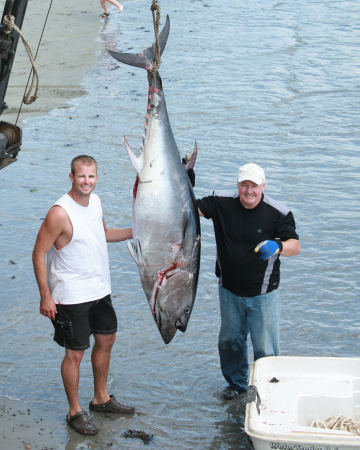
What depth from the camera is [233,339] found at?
3.82 metres

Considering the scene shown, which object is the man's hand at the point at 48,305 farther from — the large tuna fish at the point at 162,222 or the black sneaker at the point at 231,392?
the black sneaker at the point at 231,392

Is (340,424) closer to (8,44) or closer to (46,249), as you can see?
(46,249)

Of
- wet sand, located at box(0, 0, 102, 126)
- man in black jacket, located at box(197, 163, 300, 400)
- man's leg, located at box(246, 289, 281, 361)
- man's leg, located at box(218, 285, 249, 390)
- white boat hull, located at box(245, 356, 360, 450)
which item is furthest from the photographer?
wet sand, located at box(0, 0, 102, 126)

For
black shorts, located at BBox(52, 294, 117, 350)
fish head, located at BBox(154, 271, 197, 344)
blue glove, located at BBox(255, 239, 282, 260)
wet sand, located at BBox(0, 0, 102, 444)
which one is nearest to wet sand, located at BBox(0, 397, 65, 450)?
wet sand, located at BBox(0, 0, 102, 444)

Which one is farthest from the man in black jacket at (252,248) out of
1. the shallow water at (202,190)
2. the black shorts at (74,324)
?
the black shorts at (74,324)

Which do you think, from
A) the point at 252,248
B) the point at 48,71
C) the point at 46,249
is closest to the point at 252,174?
the point at 252,248

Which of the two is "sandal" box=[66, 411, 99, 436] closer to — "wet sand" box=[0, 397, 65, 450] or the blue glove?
"wet sand" box=[0, 397, 65, 450]

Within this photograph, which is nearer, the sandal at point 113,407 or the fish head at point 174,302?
the fish head at point 174,302

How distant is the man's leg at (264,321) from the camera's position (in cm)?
360

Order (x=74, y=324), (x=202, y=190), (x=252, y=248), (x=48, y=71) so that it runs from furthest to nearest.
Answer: (x=48, y=71) < (x=202, y=190) < (x=252, y=248) < (x=74, y=324)

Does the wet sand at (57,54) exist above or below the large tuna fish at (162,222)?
above

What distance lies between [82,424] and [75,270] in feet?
2.83

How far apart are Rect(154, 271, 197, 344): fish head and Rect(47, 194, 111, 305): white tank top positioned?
0.40 meters

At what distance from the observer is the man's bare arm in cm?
327
